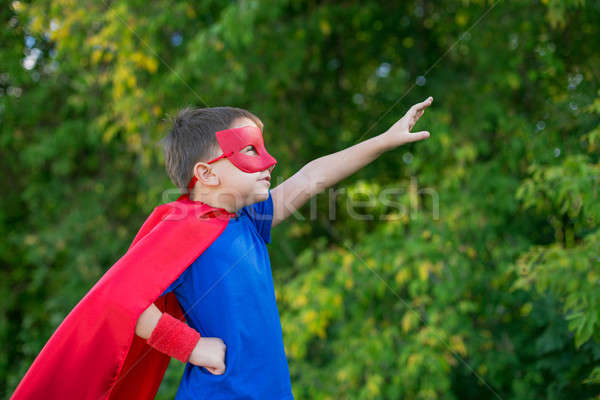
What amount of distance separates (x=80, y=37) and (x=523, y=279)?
3.90 meters

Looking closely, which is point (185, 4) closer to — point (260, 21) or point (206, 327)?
point (260, 21)

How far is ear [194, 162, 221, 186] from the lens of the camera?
1663mm

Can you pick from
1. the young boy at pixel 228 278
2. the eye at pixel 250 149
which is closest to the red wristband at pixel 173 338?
the young boy at pixel 228 278

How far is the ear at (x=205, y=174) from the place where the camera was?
166 centimetres

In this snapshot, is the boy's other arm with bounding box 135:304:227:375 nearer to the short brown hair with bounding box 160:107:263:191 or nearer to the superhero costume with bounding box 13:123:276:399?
the superhero costume with bounding box 13:123:276:399

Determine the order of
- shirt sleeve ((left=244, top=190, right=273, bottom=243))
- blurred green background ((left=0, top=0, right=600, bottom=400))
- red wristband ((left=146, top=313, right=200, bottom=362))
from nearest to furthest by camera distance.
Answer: red wristband ((left=146, top=313, right=200, bottom=362))
shirt sleeve ((left=244, top=190, right=273, bottom=243))
blurred green background ((left=0, top=0, right=600, bottom=400))

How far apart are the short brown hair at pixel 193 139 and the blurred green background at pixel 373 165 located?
176 centimetres

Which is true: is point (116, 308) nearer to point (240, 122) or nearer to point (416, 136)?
point (240, 122)

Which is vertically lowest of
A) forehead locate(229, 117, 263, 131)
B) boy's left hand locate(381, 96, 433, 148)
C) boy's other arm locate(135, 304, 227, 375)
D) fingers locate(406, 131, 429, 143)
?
boy's other arm locate(135, 304, 227, 375)

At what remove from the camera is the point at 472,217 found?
3.75 m

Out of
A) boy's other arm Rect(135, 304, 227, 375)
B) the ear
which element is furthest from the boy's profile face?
boy's other arm Rect(135, 304, 227, 375)

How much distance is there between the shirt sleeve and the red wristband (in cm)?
45

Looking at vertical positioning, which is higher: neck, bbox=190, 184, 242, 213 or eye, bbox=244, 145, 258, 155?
eye, bbox=244, 145, 258, 155

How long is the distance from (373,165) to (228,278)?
3450 mm
